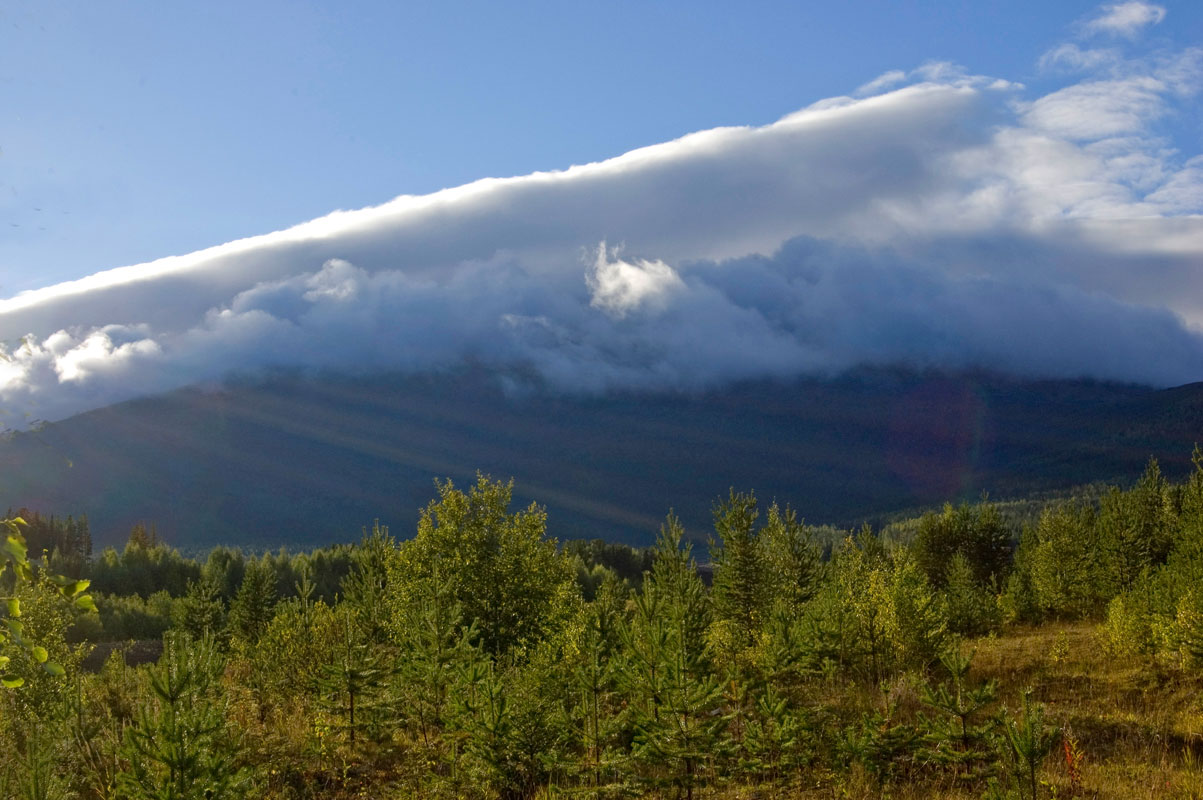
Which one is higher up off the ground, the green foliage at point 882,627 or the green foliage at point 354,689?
the green foliage at point 354,689

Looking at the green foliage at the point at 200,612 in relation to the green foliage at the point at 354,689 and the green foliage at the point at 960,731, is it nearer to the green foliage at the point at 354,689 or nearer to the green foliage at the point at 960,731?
the green foliage at the point at 354,689

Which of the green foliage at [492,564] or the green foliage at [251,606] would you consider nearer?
the green foliage at [492,564]

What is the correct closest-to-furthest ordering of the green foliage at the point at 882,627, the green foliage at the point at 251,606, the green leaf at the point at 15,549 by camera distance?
the green leaf at the point at 15,549, the green foliage at the point at 882,627, the green foliage at the point at 251,606

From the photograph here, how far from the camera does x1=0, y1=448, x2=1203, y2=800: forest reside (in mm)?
14375

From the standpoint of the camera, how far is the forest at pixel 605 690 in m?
14.4

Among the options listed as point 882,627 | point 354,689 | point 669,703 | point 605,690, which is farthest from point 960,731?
point 882,627

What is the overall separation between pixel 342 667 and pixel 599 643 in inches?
275

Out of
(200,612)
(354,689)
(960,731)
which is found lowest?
(200,612)

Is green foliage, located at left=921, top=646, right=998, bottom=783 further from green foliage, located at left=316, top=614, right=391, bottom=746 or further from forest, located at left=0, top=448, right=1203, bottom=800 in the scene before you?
green foliage, located at left=316, top=614, right=391, bottom=746

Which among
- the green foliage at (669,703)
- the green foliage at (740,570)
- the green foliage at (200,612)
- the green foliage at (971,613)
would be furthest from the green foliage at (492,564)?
the green foliage at (971,613)

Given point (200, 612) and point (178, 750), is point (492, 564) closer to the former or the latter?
point (178, 750)

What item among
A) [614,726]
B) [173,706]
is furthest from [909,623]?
[173,706]

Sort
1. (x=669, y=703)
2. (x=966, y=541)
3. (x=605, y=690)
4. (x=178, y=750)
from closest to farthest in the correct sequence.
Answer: (x=178, y=750) < (x=669, y=703) < (x=605, y=690) < (x=966, y=541)

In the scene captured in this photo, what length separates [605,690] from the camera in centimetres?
1870
